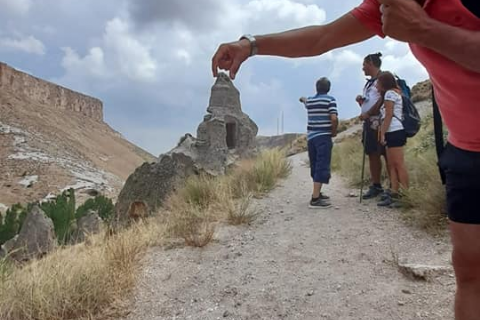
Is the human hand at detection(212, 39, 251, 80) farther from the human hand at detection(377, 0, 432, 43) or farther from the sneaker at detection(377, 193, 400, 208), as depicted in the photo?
the sneaker at detection(377, 193, 400, 208)

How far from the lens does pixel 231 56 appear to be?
1756 mm

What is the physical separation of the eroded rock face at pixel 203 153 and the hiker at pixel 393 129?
4.48 m

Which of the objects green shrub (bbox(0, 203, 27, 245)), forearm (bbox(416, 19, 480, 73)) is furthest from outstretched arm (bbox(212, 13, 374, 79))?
green shrub (bbox(0, 203, 27, 245))

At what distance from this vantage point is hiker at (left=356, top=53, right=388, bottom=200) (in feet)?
18.6

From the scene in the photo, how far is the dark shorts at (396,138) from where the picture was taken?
515 centimetres

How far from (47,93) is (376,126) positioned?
56177mm

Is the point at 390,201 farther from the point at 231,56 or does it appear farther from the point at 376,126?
the point at 231,56

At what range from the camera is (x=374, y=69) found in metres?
5.66

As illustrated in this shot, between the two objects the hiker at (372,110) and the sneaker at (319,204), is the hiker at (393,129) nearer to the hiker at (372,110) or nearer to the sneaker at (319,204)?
the hiker at (372,110)

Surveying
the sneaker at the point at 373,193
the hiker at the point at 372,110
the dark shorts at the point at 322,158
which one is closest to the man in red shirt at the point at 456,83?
the hiker at the point at 372,110

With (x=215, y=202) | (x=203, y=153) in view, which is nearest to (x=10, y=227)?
(x=203, y=153)

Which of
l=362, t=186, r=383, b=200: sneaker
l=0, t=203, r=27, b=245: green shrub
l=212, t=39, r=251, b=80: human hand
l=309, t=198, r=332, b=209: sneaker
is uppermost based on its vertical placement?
l=212, t=39, r=251, b=80: human hand

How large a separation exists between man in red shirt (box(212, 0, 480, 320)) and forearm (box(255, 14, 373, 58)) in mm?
72

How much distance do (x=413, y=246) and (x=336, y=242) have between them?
0.71 m
